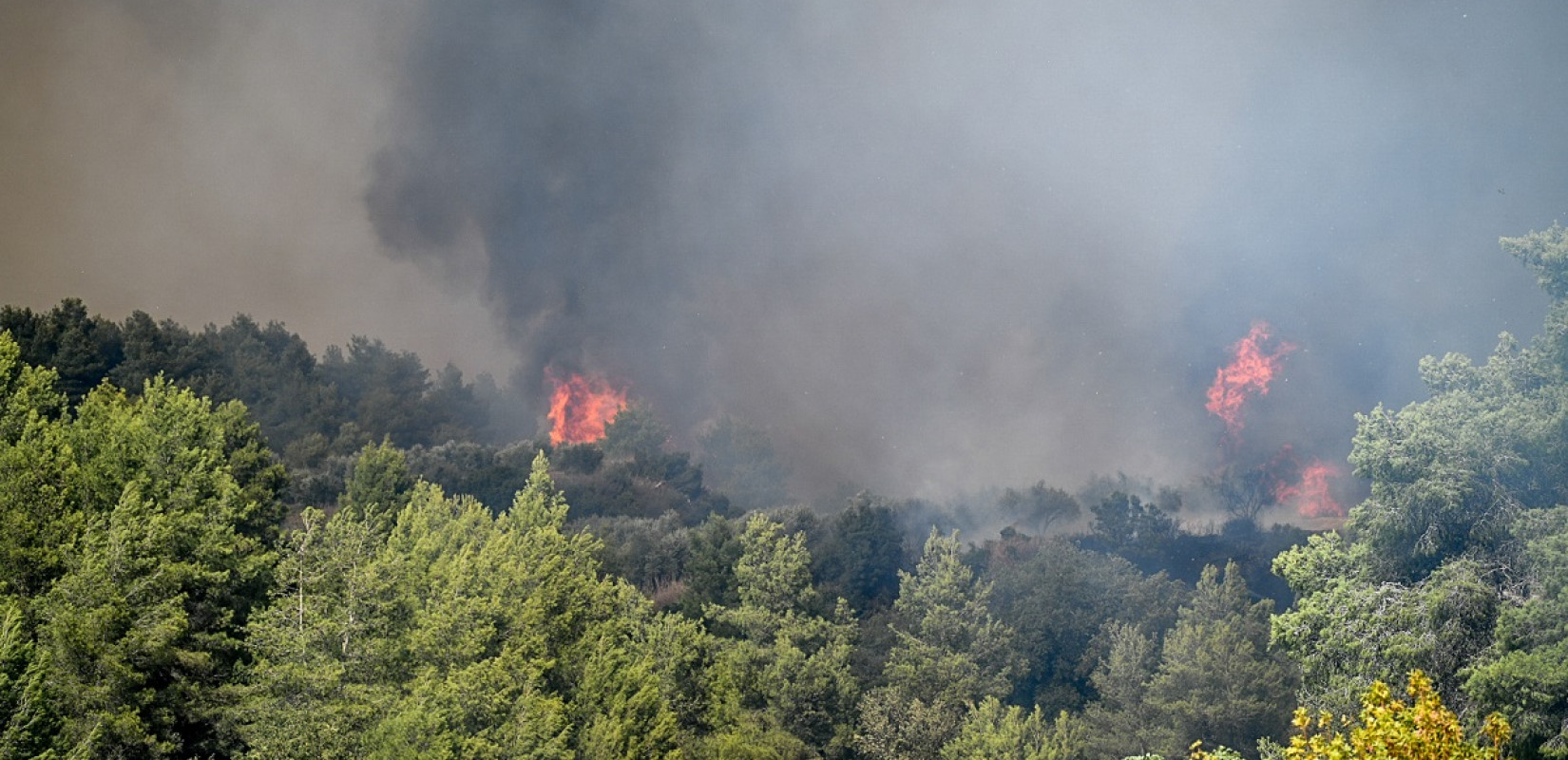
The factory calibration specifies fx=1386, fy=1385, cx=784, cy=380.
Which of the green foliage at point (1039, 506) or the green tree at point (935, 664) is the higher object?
the green foliage at point (1039, 506)

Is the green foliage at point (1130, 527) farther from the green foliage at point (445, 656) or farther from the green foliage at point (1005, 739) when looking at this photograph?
the green foliage at point (445, 656)

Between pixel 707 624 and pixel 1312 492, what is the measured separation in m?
118

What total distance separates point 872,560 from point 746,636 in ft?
119

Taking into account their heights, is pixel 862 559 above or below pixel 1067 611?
above

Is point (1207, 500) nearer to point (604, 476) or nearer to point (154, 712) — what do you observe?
point (604, 476)

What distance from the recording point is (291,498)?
12238cm

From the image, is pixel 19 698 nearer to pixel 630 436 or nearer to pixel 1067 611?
pixel 1067 611

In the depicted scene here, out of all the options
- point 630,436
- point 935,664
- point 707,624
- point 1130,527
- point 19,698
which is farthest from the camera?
point 630,436

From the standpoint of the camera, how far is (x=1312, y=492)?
633ft

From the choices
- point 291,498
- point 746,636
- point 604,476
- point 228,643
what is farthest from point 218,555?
point 604,476

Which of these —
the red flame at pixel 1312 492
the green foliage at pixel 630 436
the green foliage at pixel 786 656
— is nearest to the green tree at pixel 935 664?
the green foliage at pixel 786 656

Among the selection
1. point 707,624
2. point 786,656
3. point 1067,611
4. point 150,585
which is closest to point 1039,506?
point 1067,611

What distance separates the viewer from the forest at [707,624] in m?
40.3

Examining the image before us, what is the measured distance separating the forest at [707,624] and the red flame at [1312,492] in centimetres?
8132
